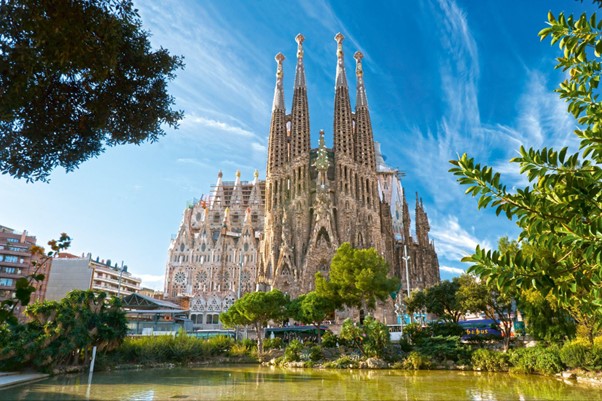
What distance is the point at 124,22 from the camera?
716 cm

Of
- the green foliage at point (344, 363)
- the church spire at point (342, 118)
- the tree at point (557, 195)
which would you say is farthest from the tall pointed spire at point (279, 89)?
the tree at point (557, 195)

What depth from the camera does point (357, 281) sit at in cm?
2805

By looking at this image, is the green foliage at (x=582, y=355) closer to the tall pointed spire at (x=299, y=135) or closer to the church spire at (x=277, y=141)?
the tall pointed spire at (x=299, y=135)

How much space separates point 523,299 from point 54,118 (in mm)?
20964

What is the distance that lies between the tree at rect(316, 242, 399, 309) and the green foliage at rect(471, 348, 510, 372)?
8415 mm

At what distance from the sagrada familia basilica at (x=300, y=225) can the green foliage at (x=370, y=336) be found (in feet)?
80.5

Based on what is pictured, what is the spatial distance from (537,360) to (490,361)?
2319 millimetres

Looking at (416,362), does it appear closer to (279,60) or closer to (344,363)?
(344,363)

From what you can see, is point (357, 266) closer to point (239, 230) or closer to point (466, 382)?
point (466, 382)

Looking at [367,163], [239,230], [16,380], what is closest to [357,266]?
[16,380]

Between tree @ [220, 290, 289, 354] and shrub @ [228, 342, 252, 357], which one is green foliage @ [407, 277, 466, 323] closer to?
tree @ [220, 290, 289, 354]

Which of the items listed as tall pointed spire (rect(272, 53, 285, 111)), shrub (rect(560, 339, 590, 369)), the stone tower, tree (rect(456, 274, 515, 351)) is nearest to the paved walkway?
shrub (rect(560, 339, 590, 369))

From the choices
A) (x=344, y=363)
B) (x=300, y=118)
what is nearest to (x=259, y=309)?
(x=344, y=363)

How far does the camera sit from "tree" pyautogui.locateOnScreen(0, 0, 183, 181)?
5949 mm
